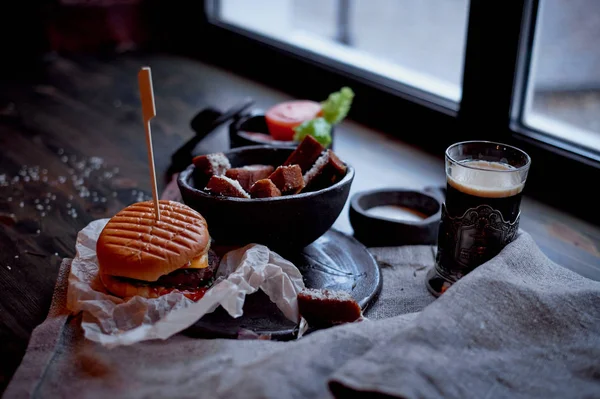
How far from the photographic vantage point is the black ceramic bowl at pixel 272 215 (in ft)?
4.22

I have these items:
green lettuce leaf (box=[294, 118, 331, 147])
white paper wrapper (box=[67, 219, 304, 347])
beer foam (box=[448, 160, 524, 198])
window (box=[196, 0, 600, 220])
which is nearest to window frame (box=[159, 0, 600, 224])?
window (box=[196, 0, 600, 220])

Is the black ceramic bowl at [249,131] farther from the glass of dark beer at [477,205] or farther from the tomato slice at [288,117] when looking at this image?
the glass of dark beer at [477,205]

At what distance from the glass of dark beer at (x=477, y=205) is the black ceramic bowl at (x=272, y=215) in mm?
219

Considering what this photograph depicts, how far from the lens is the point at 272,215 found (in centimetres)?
130

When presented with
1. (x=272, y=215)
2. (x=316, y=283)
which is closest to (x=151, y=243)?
(x=272, y=215)

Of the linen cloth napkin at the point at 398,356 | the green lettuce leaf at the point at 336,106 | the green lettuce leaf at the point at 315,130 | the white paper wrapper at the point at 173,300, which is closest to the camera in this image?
the linen cloth napkin at the point at 398,356

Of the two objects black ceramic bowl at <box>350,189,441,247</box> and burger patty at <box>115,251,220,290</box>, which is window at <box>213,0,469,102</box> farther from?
burger patty at <box>115,251,220,290</box>

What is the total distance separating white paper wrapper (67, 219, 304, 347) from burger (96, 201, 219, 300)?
0.08ft

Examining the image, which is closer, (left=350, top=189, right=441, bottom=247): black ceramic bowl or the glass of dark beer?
the glass of dark beer

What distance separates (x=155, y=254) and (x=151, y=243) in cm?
3

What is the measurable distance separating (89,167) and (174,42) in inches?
63.2

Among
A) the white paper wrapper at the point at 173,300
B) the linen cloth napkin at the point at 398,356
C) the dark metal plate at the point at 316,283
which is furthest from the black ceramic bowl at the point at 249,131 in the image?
the linen cloth napkin at the point at 398,356

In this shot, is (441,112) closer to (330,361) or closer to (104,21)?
(330,361)

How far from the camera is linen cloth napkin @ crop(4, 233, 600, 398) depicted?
965 mm
